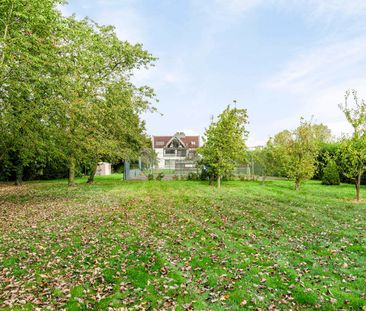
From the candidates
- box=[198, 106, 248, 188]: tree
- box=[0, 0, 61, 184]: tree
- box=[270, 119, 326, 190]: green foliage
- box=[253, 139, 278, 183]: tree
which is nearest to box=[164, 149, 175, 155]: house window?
box=[253, 139, 278, 183]: tree

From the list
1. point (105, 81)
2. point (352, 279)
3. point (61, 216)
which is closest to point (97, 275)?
point (352, 279)

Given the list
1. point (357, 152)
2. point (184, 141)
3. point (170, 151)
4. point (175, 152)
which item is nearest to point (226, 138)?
point (357, 152)

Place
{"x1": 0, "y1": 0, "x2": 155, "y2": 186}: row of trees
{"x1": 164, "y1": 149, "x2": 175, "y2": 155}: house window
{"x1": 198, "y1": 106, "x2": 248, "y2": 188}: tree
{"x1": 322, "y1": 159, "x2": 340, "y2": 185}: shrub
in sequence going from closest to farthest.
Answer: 1. {"x1": 0, "y1": 0, "x2": 155, "y2": 186}: row of trees
2. {"x1": 198, "y1": 106, "x2": 248, "y2": 188}: tree
3. {"x1": 322, "y1": 159, "x2": 340, "y2": 185}: shrub
4. {"x1": 164, "y1": 149, "x2": 175, "y2": 155}: house window

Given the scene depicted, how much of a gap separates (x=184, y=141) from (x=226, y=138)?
205ft

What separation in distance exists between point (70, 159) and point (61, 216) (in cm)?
561

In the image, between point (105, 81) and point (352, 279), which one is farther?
point (105, 81)

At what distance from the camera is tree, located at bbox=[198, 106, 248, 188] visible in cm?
2091

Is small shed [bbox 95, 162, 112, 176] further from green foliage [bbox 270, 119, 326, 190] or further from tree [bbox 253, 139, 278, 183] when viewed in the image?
green foliage [bbox 270, 119, 326, 190]

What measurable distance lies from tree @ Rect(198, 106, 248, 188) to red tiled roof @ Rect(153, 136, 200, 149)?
57.2 metres

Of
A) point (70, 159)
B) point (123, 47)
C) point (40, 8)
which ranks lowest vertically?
point (70, 159)

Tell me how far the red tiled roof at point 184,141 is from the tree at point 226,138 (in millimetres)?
57170

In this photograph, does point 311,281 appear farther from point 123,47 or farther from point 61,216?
point 123,47

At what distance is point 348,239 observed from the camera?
25.4 feet

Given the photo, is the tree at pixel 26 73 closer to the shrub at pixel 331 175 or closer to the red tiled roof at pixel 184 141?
the shrub at pixel 331 175
